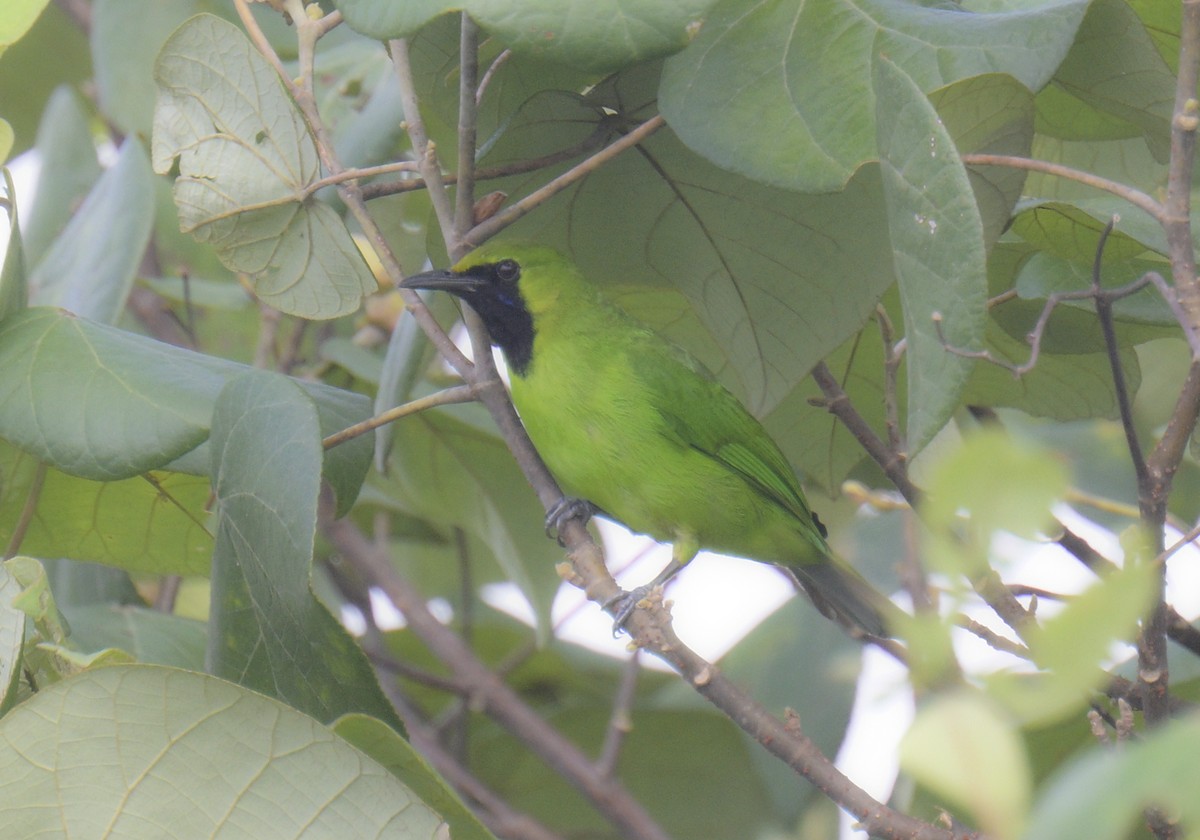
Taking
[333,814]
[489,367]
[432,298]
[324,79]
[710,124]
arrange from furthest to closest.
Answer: [324,79] < [432,298] < [489,367] < [710,124] < [333,814]

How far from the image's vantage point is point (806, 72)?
1615 millimetres

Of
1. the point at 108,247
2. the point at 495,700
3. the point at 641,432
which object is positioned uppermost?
the point at 108,247

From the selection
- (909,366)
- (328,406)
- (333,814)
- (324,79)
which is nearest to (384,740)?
(333,814)

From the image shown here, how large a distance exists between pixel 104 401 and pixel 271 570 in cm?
35

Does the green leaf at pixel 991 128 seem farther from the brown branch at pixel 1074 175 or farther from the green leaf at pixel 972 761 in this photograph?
the green leaf at pixel 972 761

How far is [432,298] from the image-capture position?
8.27 feet

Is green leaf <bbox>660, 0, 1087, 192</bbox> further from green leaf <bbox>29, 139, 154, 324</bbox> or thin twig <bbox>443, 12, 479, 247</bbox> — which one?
green leaf <bbox>29, 139, 154, 324</bbox>

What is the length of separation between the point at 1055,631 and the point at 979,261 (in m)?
0.88

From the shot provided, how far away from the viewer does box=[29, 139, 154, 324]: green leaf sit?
2.35 m

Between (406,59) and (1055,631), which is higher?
(1055,631)

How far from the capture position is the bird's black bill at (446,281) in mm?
2242

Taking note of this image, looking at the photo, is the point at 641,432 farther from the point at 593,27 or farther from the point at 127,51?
the point at 127,51

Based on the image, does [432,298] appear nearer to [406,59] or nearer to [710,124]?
[406,59]

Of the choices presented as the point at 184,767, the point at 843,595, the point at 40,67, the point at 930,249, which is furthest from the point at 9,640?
the point at 40,67
